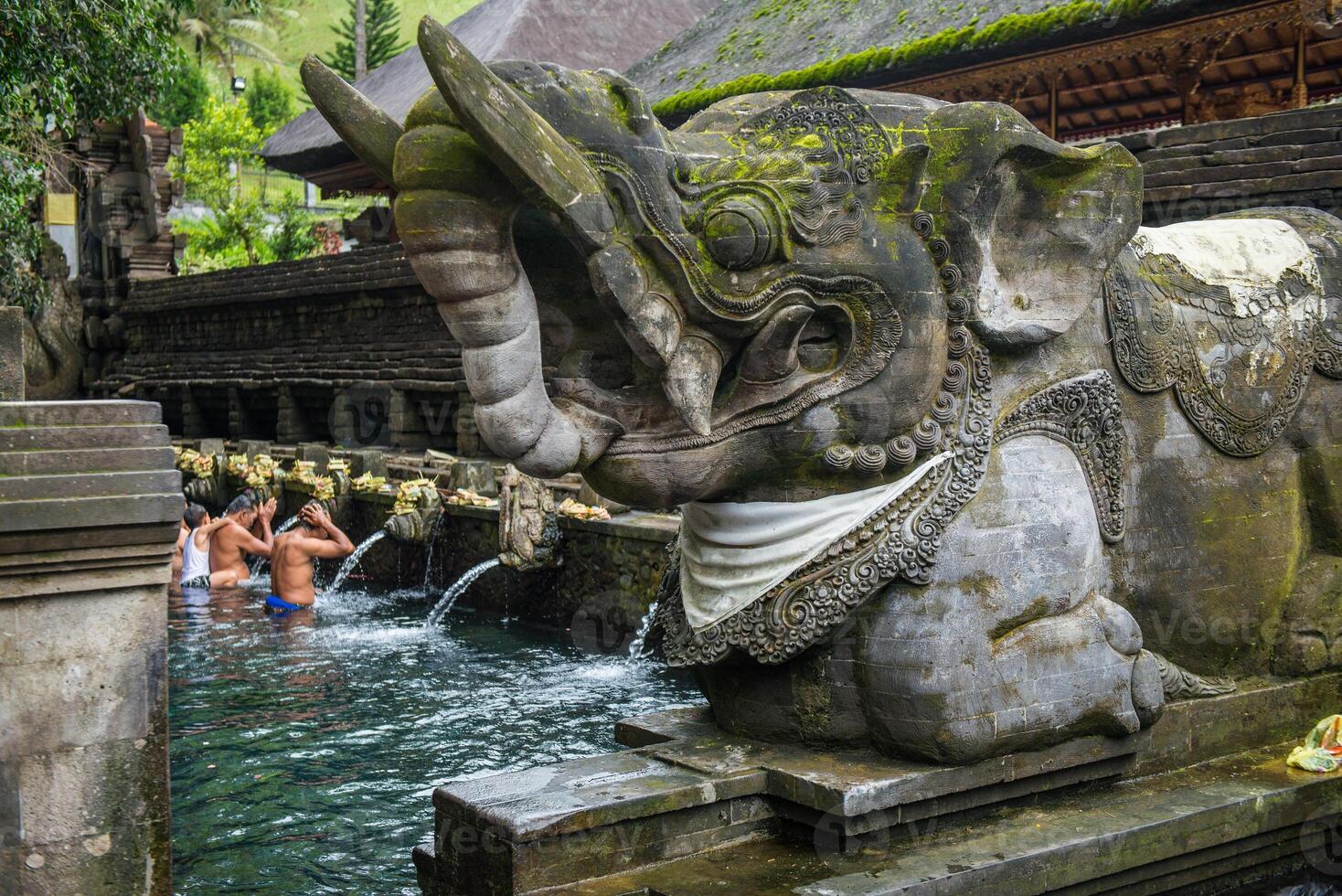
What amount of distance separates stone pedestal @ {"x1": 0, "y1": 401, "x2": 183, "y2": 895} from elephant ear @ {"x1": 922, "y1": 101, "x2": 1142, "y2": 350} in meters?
2.39

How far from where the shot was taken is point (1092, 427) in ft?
14.5

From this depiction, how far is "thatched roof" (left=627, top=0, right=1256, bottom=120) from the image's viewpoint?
12.6m

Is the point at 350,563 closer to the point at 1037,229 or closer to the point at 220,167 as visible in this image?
the point at 1037,229

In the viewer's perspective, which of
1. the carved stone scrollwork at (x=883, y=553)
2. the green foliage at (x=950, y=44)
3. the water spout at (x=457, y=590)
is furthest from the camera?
the green foliage at (x=950, y=44)

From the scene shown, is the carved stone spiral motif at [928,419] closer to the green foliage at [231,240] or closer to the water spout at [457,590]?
the water spout at [457,590]

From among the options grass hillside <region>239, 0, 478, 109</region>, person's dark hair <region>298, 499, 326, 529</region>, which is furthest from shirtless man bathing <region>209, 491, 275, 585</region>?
grass hillside <region>239, 0, 478, 109</region>

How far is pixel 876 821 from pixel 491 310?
1743mm

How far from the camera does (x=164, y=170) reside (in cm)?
2669

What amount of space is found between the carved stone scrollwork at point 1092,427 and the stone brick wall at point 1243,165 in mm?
2899

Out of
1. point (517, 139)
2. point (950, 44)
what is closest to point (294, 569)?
point (950, 44)

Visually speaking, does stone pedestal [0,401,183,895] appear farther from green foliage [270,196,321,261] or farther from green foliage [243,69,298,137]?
green foliage [243,69,298,137]

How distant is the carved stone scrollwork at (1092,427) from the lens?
4289 millimetres

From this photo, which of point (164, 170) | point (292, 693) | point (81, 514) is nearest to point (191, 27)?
point (164, 170)

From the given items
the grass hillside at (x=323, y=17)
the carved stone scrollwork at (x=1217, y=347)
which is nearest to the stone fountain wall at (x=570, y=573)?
the carved stone scrollwork at (x=1217, y=347)
